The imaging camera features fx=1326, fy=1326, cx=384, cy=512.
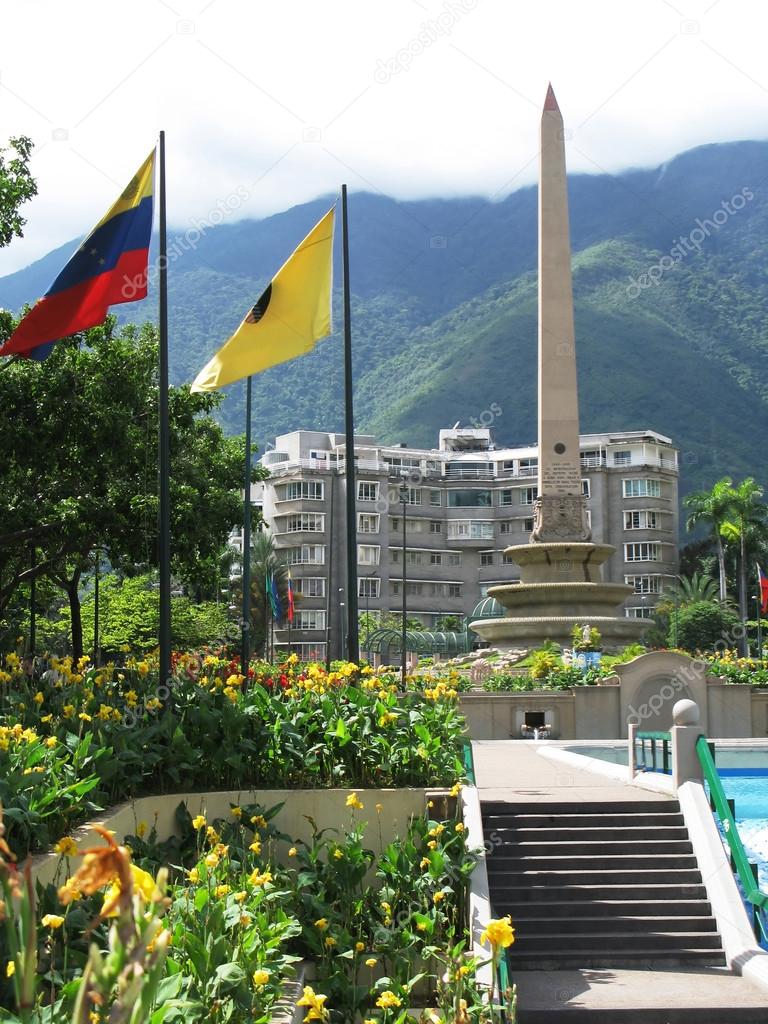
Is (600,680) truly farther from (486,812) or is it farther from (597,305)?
(597,305)

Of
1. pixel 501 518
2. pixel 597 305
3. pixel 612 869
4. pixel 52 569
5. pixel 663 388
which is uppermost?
pixel 597 305

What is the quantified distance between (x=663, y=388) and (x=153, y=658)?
163 meters

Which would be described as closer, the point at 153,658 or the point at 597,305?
the point at 153,658

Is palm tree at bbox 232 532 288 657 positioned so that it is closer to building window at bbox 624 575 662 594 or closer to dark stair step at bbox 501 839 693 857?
building window at bbox 624 575 662 594

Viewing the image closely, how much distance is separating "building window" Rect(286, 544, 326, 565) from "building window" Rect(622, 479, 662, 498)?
22.3 meters

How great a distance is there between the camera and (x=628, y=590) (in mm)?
38750

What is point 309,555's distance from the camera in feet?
304

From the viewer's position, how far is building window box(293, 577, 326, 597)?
91.6 metres

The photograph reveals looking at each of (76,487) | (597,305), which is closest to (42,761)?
(76,487)

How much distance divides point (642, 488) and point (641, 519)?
7.28 ft

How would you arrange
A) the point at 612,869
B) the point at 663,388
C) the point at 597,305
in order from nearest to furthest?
the point at 612,869 → the point at 663,388 → the point at 597,305

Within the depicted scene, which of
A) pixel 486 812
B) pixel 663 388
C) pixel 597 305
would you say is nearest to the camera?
pixel 486 812

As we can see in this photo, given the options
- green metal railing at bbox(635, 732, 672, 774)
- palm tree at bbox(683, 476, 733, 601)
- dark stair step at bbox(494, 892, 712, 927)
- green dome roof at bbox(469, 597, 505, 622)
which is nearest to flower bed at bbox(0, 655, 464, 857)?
dark stair step at bbox(494, 892, 712, 927)

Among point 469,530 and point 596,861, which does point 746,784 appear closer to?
point 596,861
